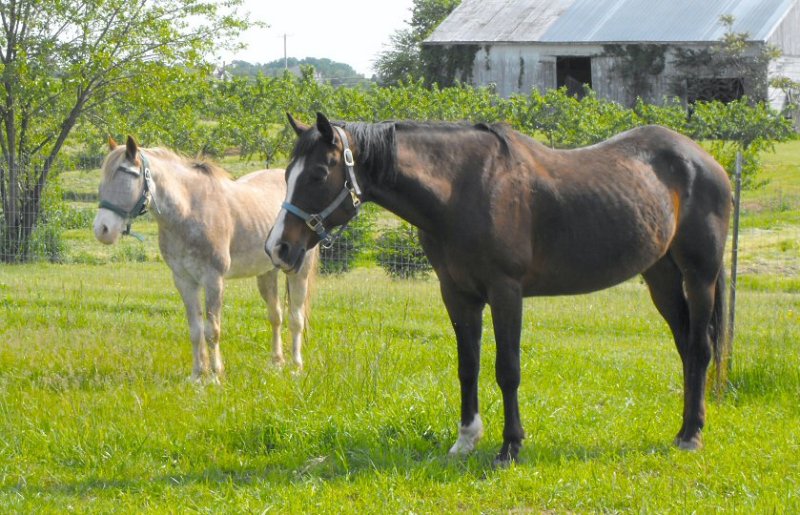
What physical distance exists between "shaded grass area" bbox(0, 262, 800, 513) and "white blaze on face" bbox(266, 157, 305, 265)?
Result: 1.29m

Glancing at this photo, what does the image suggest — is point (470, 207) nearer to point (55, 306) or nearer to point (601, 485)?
point (601, 485)

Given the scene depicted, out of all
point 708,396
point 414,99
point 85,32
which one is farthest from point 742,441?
point 414,99

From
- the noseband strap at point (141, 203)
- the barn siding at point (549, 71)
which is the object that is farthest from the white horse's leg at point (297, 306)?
the barn siding at point (549, 71)

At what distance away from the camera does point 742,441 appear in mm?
6344

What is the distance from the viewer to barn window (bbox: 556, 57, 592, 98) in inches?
1543

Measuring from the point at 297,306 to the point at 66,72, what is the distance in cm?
1098

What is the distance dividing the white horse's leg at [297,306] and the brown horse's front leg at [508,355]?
145 inches

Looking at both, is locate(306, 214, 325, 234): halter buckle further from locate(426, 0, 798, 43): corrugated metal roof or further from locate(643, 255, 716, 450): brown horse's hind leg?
locate(426, 0, 798, 43): corrugated metal roof

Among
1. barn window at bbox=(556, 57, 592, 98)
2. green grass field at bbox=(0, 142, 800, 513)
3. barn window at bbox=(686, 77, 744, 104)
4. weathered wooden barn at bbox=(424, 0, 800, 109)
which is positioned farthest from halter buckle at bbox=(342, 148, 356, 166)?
barn window at bbox=(556, 57, 592, 98)

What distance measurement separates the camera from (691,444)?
20.5 ft

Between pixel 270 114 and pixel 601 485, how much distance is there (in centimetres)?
2480

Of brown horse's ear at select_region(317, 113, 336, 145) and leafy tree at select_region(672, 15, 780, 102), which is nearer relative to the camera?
brown horse's ear at select_region(317, 113, 336, 145)

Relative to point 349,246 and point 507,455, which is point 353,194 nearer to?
point 507,455

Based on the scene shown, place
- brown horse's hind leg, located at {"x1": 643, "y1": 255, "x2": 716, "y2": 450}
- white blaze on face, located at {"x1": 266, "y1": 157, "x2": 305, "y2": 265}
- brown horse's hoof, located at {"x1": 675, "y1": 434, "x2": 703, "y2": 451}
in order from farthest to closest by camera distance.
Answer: brown horse's hind leg, located at {"x1": 643, "y1": 255, "x2": 716, "y2": 450} → brown horse's hoof, located at {"x1": 675, "y1": 434, "x2": 703, "y2": 451} → white blaze on face, located at {"x1": 266, "y1": 157, "x2": 305, "y2": 265}
